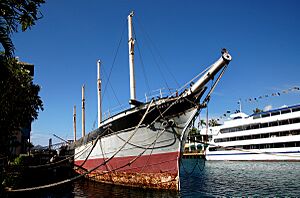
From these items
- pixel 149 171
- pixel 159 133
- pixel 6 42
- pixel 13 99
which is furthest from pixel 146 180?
pixel 6 42

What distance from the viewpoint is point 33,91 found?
16203 millimetres

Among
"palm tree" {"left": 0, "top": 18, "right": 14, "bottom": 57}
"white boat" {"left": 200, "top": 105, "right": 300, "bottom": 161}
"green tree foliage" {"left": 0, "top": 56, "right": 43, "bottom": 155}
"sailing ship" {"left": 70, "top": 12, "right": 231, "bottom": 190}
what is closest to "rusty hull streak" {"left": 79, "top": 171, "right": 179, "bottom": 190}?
"sailing ship" {"left": 70, "top": 12, "right": 231, "bottom": 190}

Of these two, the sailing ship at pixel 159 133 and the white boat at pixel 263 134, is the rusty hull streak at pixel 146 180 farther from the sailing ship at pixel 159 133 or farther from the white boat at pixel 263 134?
the white boat at pixel 263 134

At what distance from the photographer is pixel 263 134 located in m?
44.1

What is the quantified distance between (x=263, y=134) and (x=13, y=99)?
139 ft

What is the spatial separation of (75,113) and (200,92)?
122 feet

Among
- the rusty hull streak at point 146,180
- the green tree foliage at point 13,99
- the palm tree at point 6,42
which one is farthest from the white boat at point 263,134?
the palm tree at point 6,42

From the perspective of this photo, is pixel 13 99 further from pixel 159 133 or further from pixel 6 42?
pixel 159 133

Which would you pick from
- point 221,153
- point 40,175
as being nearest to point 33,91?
point 40,175

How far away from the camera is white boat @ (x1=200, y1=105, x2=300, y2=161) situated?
40.0 metres

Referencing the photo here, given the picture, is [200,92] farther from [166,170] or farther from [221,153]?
[221,153]

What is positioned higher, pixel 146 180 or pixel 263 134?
pixel 263 134

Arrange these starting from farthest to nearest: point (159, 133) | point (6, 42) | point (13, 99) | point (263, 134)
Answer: point (263, 134) < point (159, 133) < point (13, 99) < point (6, 42)

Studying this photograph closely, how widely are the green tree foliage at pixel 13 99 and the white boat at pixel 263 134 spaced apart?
86.3 feet
